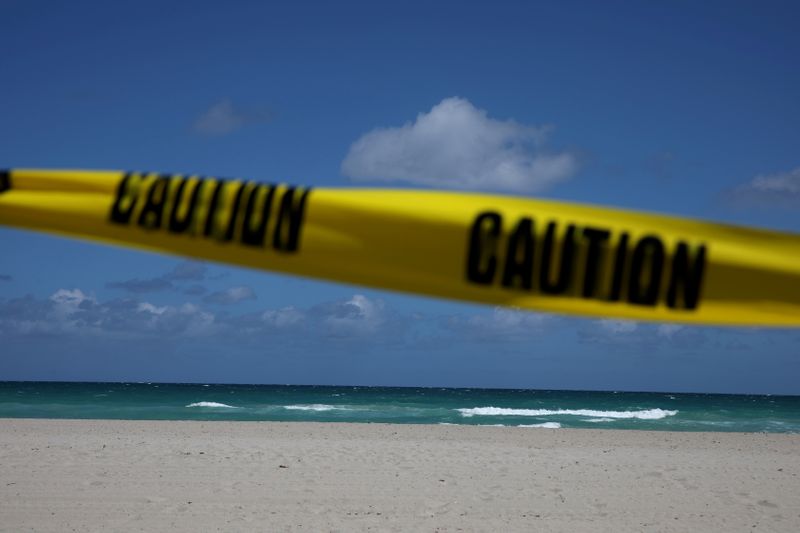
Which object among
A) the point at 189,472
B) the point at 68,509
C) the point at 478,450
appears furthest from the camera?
the point at 478,450

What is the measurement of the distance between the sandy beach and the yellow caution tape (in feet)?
26.3

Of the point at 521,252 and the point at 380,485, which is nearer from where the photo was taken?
the point at 521,252

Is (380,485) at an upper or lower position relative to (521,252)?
lower

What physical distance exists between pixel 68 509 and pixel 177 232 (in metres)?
9.42

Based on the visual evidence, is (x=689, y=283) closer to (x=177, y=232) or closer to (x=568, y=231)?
(x=568, y=231)

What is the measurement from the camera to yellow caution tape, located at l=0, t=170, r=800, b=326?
1326mm

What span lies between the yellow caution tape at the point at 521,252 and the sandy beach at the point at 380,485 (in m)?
8.02

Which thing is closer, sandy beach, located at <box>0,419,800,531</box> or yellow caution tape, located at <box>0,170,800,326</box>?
yellow caution tape, located at <box>0,170,800,326</box>

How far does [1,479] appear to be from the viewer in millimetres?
11453

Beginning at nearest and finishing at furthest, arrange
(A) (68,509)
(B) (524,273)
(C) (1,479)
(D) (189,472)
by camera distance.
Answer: (B) (524,273), (A) (68,509), (C) (1,479), (D) (189,472)

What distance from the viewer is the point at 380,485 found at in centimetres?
1147

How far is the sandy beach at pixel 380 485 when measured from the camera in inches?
364

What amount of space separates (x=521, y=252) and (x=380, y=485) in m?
10.7

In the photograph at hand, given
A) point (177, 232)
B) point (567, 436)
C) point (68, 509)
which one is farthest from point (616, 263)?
point (567, 436)
